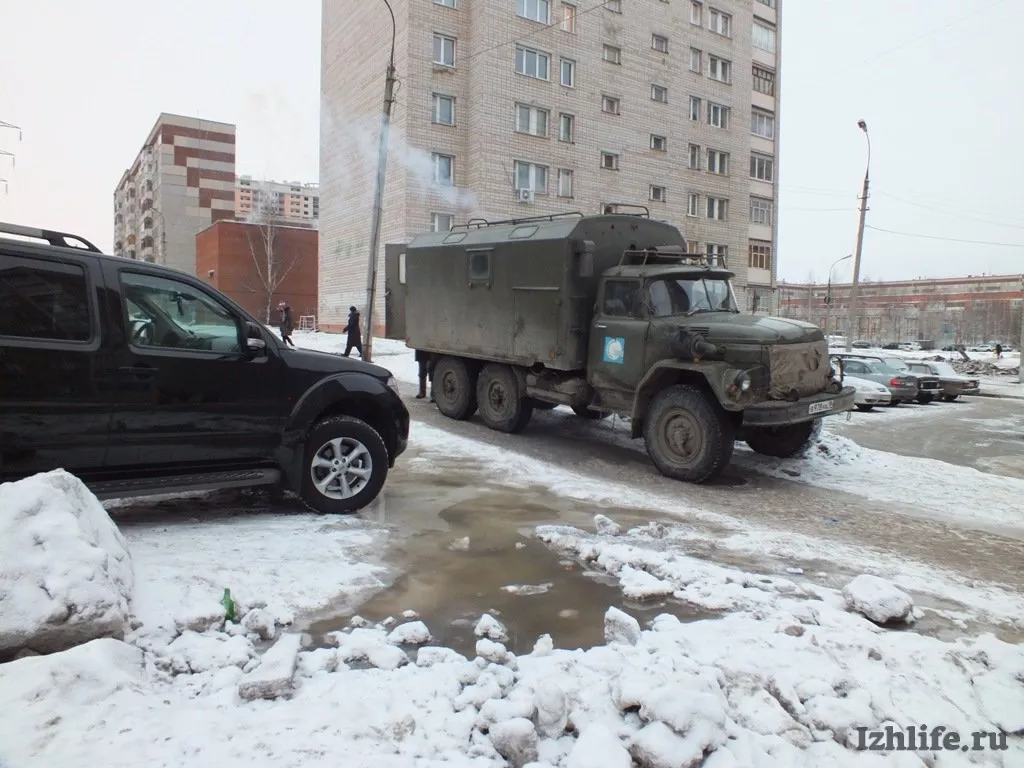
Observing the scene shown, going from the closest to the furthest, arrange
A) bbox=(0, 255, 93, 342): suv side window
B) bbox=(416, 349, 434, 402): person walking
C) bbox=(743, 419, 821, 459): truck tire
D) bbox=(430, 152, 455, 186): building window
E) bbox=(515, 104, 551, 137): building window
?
bbox=(0, 255, 93, 342): suv side window, bbox=(743, 419, 821, 459): truck tire, bbox=(416, 349, 434, 402): person walking, bbox=(430, 152, 455, 186): building window, bbox=(515, 104, 551, 137): building window

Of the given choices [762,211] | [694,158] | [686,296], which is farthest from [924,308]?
[686,296]

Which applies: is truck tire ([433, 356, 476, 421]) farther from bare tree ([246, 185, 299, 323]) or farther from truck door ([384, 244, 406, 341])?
bare tree ([246, 185, 299, 323])

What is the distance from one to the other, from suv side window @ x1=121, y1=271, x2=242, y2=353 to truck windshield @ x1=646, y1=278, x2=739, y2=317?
5241 millimetres

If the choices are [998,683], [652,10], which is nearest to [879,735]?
[998,683]

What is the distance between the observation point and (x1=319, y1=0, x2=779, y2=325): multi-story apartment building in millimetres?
30422

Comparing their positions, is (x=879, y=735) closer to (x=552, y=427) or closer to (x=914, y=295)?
(x=552, y=427)

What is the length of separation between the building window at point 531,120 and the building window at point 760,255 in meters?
17.4

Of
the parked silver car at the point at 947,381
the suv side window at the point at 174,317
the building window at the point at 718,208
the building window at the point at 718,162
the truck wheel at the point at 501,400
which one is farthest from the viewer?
the building window at the point at 718,208

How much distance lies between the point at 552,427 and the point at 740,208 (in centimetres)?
3462

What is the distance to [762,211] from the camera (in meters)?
44.5

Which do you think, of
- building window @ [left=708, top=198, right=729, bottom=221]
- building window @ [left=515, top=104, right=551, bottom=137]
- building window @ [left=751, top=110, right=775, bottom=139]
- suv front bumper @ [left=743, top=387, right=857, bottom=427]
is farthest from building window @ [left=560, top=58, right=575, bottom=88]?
suv front bumper @ [left=743, top=387, right=857, bottom=427]

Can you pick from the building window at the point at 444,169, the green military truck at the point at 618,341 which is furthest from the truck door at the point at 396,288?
the building window at the point at 444,169

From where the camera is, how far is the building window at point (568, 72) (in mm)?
33500

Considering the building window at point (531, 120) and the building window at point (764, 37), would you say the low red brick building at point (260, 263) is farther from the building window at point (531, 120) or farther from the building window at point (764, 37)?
the building window at point (764, 37)
